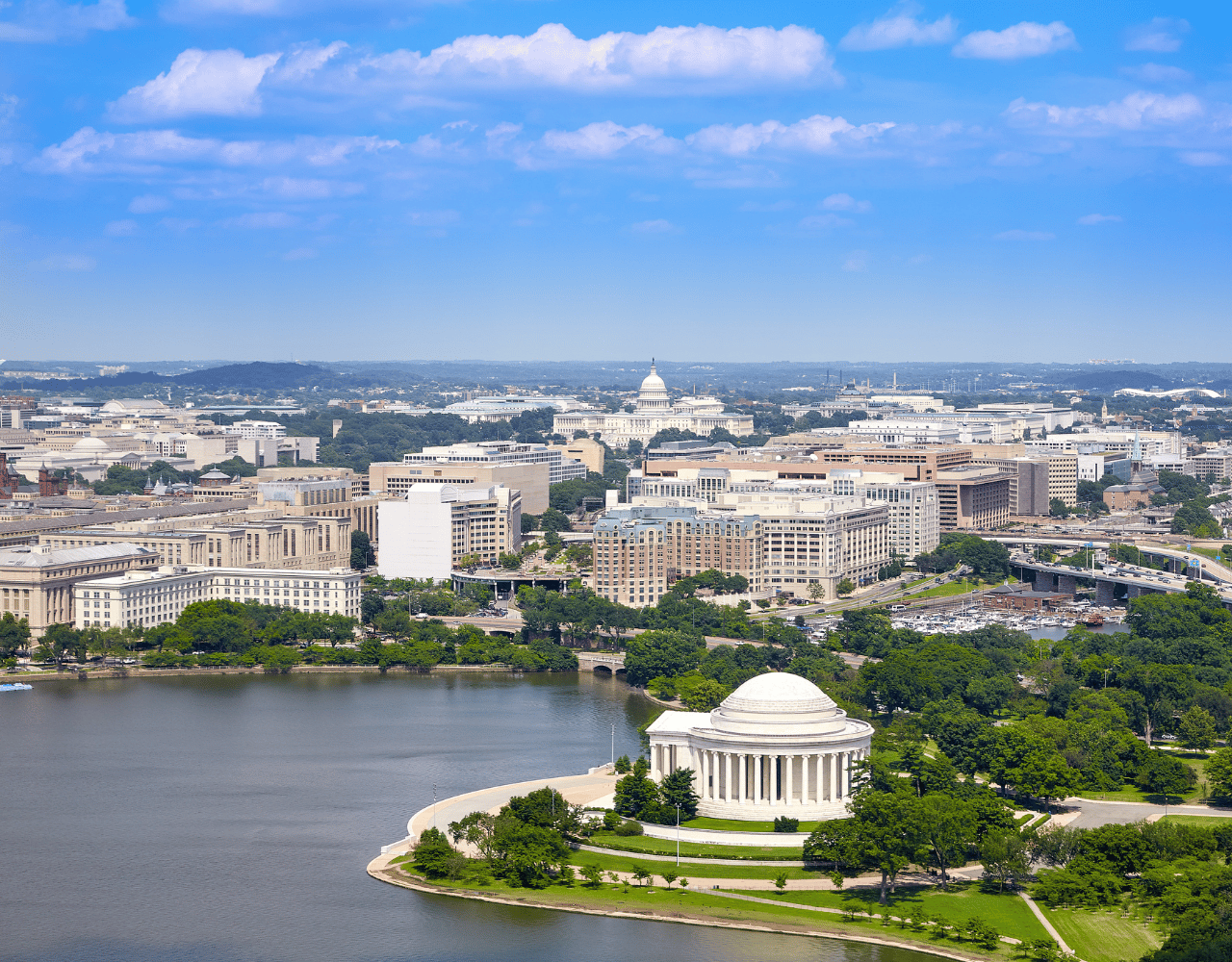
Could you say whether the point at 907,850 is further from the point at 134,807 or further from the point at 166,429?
the point at 166,429

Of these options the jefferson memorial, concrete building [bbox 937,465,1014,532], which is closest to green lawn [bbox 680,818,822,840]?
the jefferson memorial

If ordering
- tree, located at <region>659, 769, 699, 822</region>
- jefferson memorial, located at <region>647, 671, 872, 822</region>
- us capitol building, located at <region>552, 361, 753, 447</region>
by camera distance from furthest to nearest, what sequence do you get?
us capitol building, located at <region>552, 361, 753, 447</region> → jefferson memorial, located at <region>647, 671, 872, 822</region> → tree, located at <region>659, 769, 699, 822</region>

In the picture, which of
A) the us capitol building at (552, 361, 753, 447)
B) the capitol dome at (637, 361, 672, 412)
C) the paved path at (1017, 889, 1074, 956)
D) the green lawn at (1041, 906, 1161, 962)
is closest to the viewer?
the green lawn at (1041, 906, 1161, 962)

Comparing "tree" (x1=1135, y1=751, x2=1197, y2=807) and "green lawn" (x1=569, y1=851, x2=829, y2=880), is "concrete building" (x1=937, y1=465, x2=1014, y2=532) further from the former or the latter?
"green lawn" (x1=569, y1=851, x2=829, y2=880)

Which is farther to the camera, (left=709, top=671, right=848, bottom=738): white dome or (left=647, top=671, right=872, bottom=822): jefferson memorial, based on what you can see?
(left=709, top=671, right=848, bottom=738): white dome

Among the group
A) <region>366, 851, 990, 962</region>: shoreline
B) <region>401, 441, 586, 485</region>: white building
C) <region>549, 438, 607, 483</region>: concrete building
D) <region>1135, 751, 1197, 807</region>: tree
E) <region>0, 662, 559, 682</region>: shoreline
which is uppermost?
<region>401, 441, 586, 485</region>: white building

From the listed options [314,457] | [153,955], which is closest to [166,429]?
[314,457]

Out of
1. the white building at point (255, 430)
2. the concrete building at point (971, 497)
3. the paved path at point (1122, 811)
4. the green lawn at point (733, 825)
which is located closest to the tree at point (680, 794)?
the green lawn at point (733, 825)

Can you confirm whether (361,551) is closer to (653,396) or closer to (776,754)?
(776,754)
